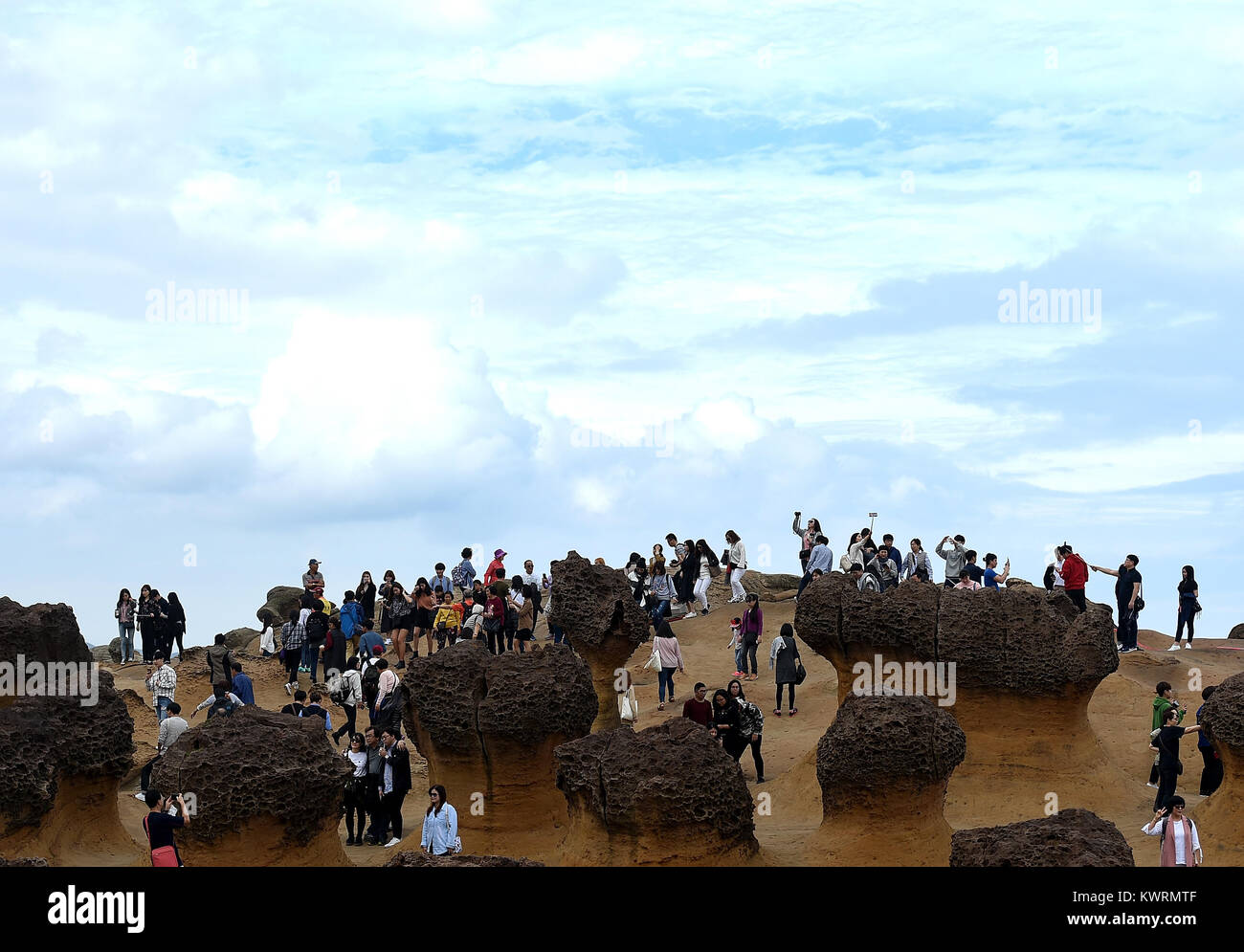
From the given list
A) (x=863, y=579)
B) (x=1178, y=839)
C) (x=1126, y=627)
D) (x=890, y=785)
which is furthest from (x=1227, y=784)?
(x=1126, y=627)

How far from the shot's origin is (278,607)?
3375 cm

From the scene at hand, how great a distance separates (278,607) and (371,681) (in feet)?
46.0

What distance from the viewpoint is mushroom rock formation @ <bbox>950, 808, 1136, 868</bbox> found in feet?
40.4

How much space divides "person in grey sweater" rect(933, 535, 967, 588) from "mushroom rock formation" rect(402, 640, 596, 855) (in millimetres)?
11137

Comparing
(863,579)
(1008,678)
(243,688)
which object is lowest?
(1008,678)

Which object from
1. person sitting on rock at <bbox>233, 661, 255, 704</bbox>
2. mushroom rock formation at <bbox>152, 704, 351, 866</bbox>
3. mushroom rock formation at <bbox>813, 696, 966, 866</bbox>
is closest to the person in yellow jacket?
person sitting on rock at <bbox>233, 661, 255, 704</bbox>

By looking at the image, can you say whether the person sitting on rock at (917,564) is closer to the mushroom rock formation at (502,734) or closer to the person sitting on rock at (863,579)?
the person sitting on rock at (863,579)

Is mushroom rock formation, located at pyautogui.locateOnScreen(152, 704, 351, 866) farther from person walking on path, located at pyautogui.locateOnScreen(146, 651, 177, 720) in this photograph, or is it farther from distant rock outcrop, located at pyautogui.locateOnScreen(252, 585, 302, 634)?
distant rock outcrop, located at pyautogui.locateOnScreen(252, 585, 302, 634)

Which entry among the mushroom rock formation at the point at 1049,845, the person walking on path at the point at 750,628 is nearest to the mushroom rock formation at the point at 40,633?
the person walking on path at the point at 750,628

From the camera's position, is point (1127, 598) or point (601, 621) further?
point (1127, 598)

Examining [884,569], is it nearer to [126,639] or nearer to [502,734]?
[502,734]
